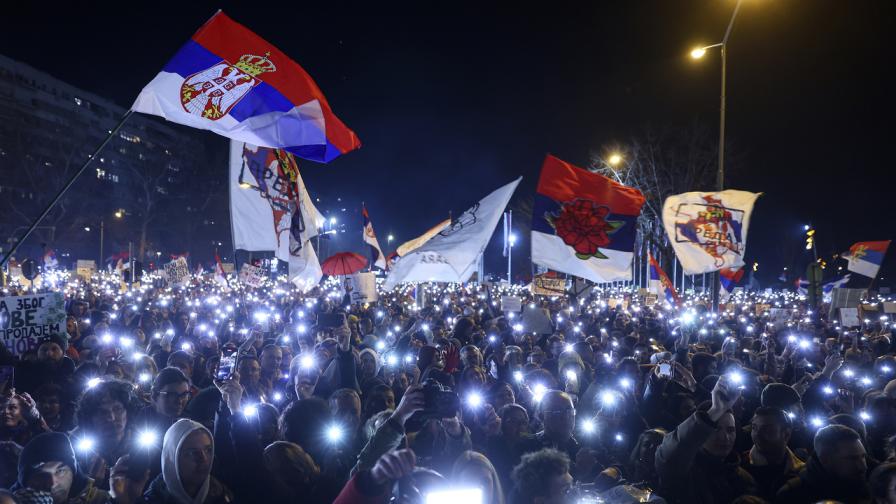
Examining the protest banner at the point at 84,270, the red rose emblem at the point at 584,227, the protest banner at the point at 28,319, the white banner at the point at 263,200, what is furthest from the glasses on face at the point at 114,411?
the protest banner at the point at 84,270

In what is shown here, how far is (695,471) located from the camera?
12.6 feet

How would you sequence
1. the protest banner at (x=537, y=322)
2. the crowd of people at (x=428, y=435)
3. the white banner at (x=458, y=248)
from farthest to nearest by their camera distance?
1. the protest banner at (x=537, y=322)
2. the white banner at (x=458, y=248)
3. the crowd of people at (x=428, y=435)

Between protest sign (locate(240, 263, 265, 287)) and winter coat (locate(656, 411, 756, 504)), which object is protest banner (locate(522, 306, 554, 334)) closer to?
winter coat (locate(656, 411, 756, 504))

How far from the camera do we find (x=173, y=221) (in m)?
60.7

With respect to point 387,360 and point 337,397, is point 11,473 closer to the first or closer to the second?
point 337,397

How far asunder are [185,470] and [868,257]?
22650mm

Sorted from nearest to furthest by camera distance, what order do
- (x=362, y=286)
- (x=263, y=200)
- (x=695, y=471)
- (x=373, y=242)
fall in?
1. (x=695, y=471)
2. (x=263, y=200)
3. (x=373, y=242)
4. (x=362, y=286)

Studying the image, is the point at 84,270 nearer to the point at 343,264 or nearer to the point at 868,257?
the point at 343,264

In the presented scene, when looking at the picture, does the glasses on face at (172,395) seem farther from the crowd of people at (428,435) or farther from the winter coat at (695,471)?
the winter coat at (695,471)

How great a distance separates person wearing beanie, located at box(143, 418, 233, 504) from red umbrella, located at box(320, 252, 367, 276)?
37.0ft

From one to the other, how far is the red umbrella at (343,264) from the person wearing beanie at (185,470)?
444 inches

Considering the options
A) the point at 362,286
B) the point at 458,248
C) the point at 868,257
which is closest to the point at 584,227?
the point at 458,248

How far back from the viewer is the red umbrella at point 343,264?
48.3ft

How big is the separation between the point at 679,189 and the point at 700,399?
28502 millimetres
